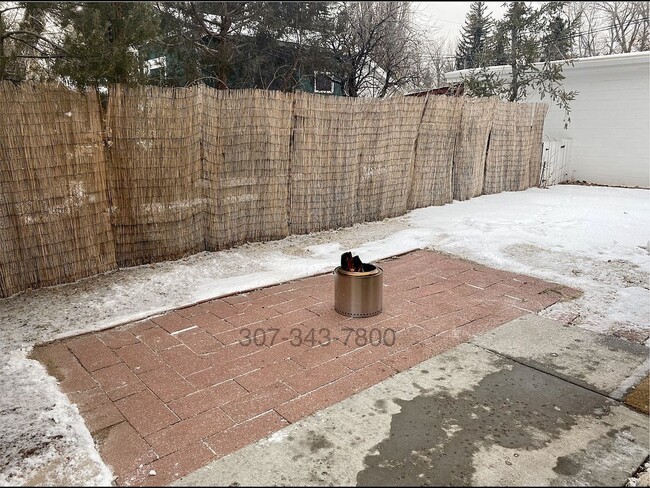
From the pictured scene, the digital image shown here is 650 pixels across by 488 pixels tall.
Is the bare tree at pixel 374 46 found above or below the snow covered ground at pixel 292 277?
above

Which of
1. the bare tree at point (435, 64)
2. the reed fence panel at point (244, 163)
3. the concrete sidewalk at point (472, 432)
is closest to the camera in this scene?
the concrete sidewalk at point (472, 432)

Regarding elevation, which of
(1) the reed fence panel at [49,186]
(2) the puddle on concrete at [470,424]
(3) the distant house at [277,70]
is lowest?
(2) the puddle on concrete at [470,424]

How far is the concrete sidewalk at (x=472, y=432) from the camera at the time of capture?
216cm

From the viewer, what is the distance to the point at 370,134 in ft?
22.0

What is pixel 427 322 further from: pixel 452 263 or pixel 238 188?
pixel 238 188

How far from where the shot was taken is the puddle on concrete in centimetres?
218

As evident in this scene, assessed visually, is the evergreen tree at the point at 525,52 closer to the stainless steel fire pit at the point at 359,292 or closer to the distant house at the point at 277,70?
the distant house at the point at 277,70

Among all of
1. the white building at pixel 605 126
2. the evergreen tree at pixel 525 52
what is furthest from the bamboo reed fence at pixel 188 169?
the white building at pixel 605 126

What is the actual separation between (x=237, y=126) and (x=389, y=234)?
2.66 metres

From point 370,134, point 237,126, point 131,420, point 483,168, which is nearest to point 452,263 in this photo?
point 370,134

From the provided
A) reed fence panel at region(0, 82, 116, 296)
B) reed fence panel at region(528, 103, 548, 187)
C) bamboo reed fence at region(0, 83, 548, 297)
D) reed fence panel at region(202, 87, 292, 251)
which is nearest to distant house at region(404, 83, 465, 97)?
reed fence panel at region(528, 103, 548, 187)

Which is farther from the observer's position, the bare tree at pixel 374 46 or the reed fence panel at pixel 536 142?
the bare tree at pixel 374 46

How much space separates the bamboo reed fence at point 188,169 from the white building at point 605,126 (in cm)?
525

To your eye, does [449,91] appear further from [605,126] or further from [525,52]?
[605,126]
